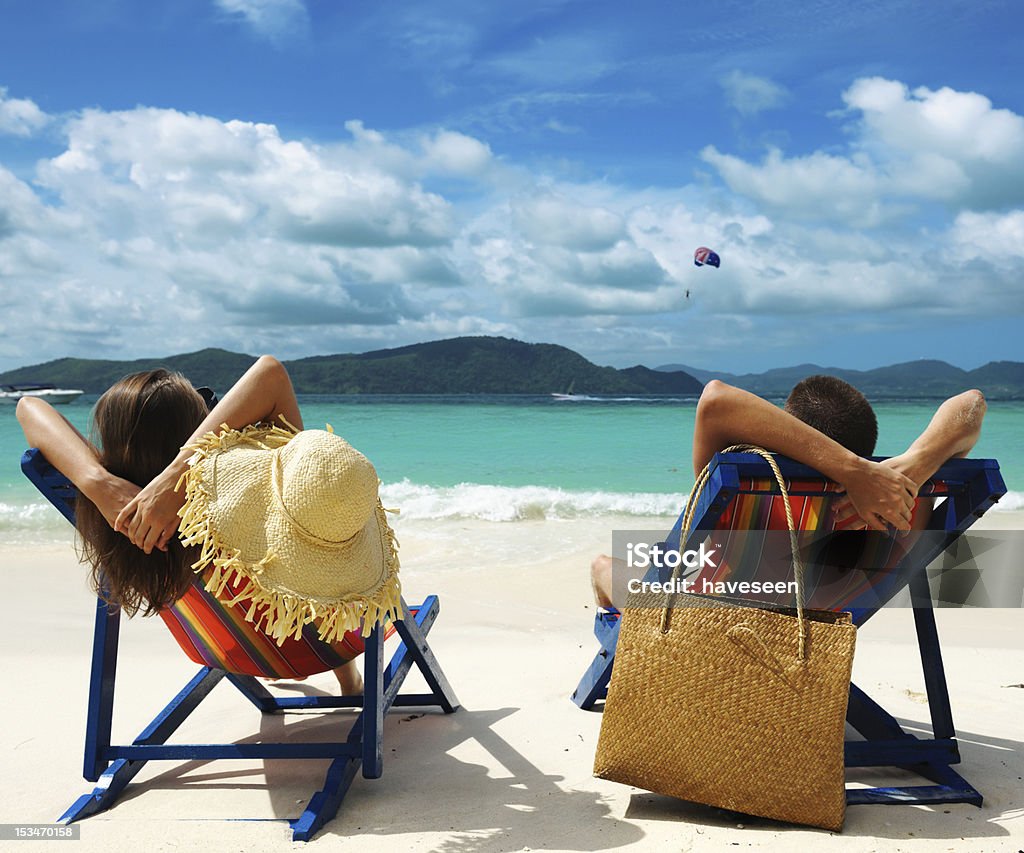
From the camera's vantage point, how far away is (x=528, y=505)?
1062cm

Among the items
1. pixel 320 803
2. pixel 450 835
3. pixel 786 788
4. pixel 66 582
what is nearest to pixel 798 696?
pixel 786 788

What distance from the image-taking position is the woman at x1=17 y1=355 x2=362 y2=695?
247 centimetres

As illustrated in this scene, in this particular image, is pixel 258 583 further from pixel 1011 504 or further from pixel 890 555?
pixel 1011 504

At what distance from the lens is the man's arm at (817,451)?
246 centimetres

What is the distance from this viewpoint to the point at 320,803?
2.58 m

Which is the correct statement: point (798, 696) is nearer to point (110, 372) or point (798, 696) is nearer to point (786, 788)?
point (786, 788)

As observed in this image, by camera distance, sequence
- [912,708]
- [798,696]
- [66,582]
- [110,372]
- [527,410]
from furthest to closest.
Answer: [110,372] < [527,410] < [66,582] < [912,708] < [798,696]

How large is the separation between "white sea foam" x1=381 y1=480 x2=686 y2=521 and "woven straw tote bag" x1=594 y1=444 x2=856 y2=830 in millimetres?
7731

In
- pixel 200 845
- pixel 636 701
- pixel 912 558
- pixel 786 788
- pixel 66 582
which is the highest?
pixel 912 558

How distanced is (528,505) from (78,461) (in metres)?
8.27

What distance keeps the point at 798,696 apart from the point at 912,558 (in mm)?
704


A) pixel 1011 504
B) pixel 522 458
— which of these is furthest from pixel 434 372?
pixel 1011 504

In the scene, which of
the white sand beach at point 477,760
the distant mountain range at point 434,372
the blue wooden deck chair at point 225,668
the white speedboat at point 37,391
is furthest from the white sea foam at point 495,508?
the distant mountain range at point 434,372

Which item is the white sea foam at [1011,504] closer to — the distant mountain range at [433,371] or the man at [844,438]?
the man at [844,438]
